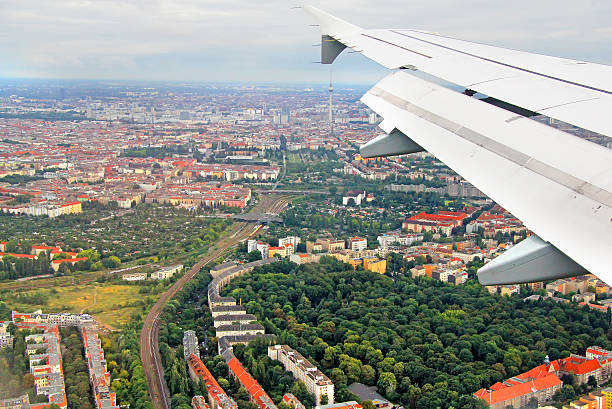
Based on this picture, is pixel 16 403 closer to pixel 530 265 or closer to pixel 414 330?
pixel 414 330

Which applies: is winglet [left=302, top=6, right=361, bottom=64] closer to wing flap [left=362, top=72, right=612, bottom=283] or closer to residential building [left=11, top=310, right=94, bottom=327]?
wing flap [left=362, top=72, right=612, bottom=283]

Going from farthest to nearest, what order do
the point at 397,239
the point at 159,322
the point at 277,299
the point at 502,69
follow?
1. the point at 397,239
2. the point at 277,299
3. the point at 159,322
4. the point at 502,69

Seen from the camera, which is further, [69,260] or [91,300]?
[69,260]

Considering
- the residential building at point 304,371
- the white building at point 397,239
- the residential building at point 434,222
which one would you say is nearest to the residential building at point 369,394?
the residential building at point 304,371

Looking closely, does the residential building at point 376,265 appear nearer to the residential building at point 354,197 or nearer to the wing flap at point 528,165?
the residential building at point 354,197

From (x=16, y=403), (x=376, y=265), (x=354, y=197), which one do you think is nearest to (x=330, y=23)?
(x=16, y=403)

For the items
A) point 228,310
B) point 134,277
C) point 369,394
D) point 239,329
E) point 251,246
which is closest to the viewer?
point 369,394

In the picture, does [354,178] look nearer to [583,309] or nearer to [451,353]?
[583,309]

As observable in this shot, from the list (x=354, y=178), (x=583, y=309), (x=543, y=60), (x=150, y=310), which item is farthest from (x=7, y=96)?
(x=543, y=60)
